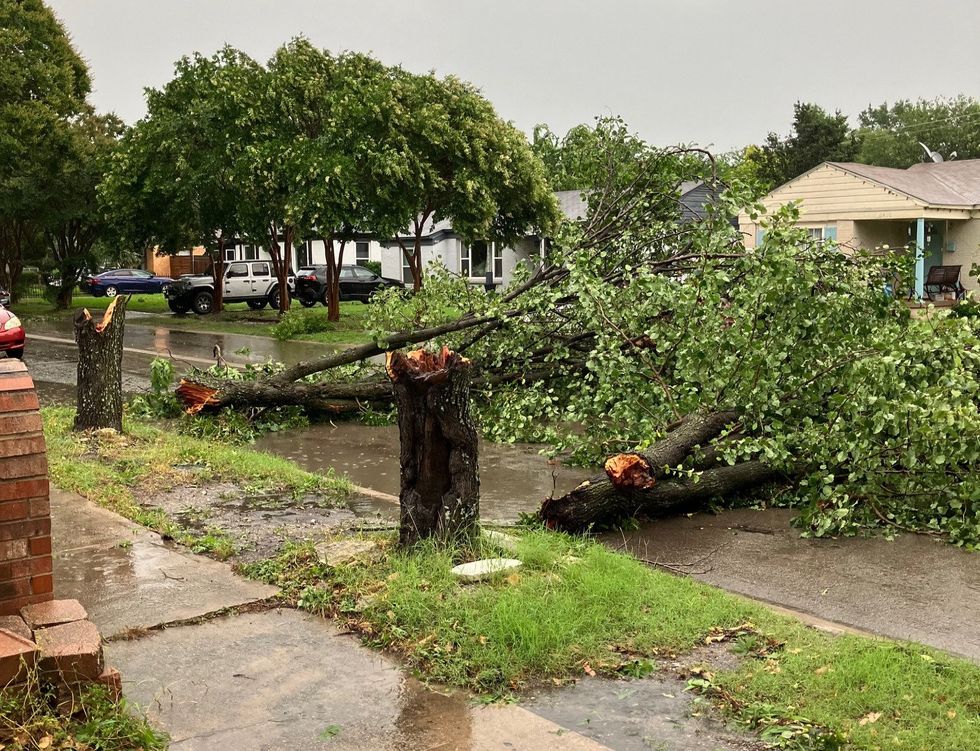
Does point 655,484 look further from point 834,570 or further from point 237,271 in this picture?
point 237,271

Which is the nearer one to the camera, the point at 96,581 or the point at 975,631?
the point at 975,631

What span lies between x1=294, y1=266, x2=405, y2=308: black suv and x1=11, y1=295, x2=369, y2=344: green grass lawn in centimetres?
48

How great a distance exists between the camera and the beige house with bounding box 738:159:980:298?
2645cm

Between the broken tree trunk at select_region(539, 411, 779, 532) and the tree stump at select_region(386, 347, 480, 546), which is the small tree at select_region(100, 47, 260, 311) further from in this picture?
the tree stump at select_region(386, 347, 480, 546)

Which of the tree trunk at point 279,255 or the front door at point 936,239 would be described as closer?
the tree trunk at point 279,255

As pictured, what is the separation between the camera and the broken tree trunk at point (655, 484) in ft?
21.5

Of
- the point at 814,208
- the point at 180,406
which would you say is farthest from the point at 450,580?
the point at 814,208

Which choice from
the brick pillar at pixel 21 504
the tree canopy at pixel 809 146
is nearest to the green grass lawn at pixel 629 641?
the brick pillar at pixel 21 504

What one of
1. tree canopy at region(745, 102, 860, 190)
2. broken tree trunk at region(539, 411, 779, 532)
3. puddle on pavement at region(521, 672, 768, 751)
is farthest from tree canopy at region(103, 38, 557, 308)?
tree canopy at region(745, 102, 860, 190)

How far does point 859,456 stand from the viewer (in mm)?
6645

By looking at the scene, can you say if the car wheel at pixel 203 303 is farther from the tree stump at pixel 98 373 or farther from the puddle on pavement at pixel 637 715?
the puddle on pavement at pixel 637 715

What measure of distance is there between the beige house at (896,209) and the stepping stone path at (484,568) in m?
22.7

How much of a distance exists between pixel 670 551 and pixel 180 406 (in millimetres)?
6731

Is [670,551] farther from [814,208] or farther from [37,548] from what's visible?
[814,208]
